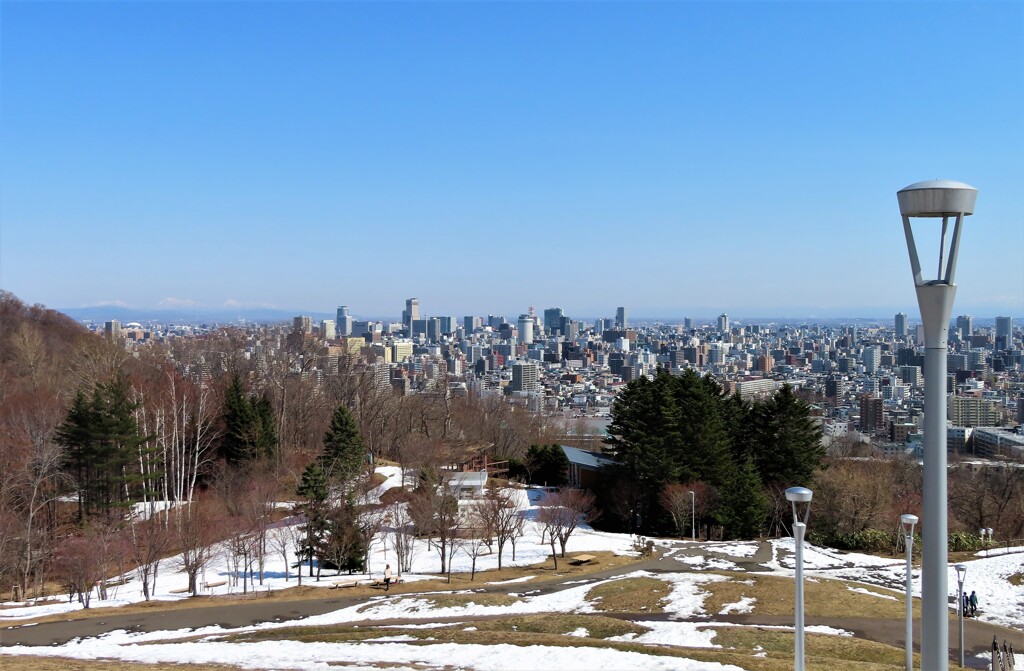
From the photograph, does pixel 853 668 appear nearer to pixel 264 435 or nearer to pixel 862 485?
pixel 862 485

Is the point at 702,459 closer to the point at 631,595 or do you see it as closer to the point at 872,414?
the point at 631,595

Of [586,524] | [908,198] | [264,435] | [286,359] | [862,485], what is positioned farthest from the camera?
[286,359]

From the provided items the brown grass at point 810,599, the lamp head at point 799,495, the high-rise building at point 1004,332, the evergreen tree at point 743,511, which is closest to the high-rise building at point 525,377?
the high-rise building at point 1004,332

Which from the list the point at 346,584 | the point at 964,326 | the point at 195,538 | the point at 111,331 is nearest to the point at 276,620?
the point at 346,584

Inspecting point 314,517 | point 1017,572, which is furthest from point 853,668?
point 314,517

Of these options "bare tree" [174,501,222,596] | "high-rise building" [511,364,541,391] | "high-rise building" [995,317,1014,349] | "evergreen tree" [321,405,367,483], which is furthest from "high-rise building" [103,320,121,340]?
"high-rise building" [995,317,1014,349]

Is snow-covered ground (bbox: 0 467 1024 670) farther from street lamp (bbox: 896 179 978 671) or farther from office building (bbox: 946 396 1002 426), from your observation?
office building (bbox: 946 396 1002 426)
